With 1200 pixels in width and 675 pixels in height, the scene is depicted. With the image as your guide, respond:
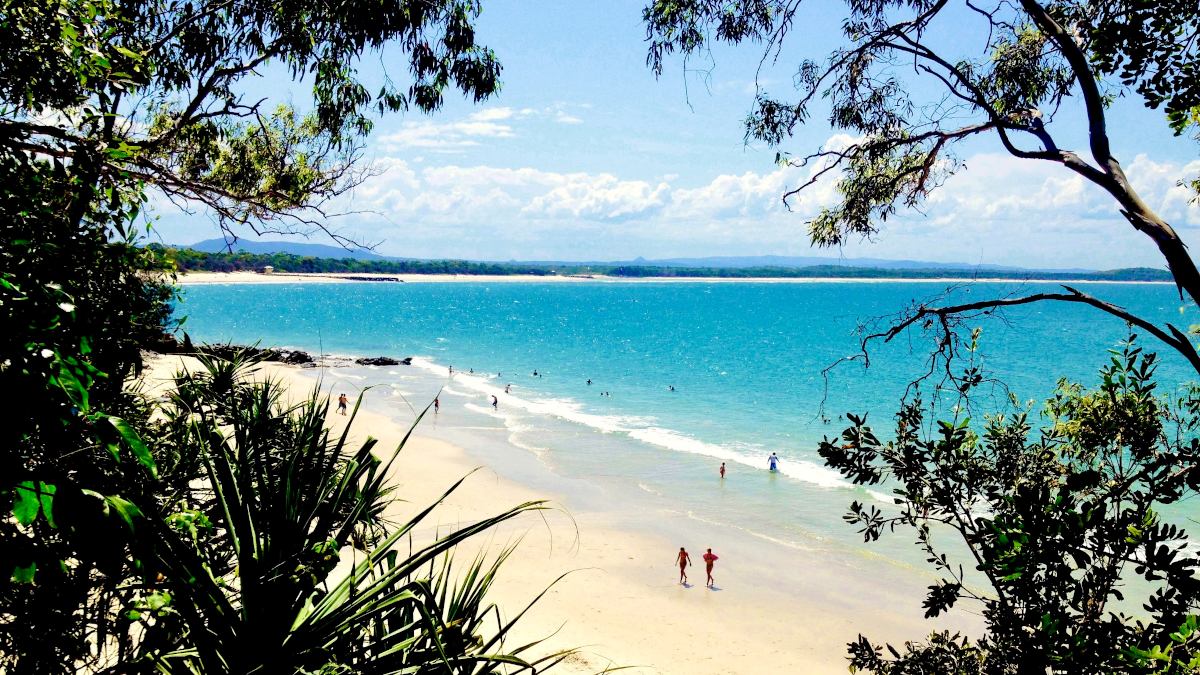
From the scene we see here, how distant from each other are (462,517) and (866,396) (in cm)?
3544

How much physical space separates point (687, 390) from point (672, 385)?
1976 mm

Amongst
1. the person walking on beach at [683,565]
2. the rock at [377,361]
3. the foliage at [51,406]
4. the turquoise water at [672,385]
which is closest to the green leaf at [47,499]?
the foliage at [51,406]

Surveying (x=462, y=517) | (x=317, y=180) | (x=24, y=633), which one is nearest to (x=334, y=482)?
(x=24, y=633)

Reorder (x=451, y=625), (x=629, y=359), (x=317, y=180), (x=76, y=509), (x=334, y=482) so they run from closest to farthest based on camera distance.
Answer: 1. (x=76, y=509)
2. (x=451, y=625)
3. (x=334, y=482)
4. (x=317, y=180)
5. (x=629, y=359)

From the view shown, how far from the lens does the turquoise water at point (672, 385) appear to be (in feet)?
88.1

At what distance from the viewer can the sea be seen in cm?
2419

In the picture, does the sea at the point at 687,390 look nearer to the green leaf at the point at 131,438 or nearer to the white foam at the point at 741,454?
the white foam at the point at 741,454

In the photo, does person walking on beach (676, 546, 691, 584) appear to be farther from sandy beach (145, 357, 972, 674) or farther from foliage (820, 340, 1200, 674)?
foliage (820, 340, 1200, 674)

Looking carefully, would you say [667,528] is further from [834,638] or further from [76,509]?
[76,509]

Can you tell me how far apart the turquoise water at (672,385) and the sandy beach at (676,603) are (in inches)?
101

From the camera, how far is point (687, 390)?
Answer: 54.1 meters

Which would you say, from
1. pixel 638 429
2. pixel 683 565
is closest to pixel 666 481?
pixel 683 565

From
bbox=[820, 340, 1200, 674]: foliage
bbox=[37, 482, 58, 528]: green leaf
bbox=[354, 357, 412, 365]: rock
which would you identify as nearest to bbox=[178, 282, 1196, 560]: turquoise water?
bbox=[820, 340, 1200, 674]: foliage

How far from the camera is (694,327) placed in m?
115
